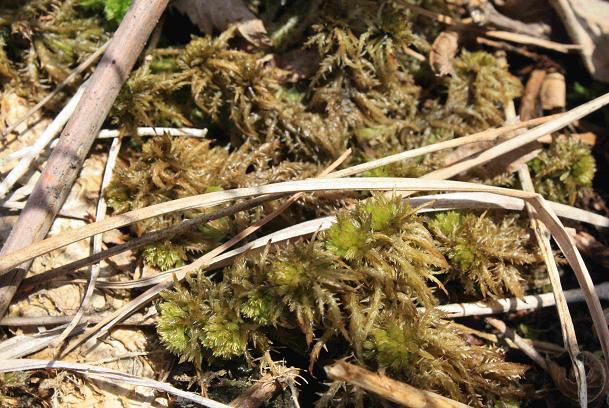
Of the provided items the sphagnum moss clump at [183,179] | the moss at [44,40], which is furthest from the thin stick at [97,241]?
the moss at [44,40]

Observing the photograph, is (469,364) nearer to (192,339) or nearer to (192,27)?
(192,339)

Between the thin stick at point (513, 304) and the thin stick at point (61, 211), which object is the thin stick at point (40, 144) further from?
the thin stick at point (513, 304)

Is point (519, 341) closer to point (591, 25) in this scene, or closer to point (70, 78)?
point (591, 25)

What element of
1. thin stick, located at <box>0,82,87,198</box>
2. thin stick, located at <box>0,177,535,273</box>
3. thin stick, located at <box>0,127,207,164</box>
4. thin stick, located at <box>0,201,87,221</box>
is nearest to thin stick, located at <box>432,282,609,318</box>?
thin stick, located at <box>0,177,535,273</box>

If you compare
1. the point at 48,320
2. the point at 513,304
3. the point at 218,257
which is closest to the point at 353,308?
the point at 218,257

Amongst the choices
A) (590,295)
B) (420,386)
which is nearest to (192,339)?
(420,386)

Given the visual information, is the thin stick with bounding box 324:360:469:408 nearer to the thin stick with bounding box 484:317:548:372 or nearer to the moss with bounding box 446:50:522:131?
the thin stick with bounding box 484:317:548:372
